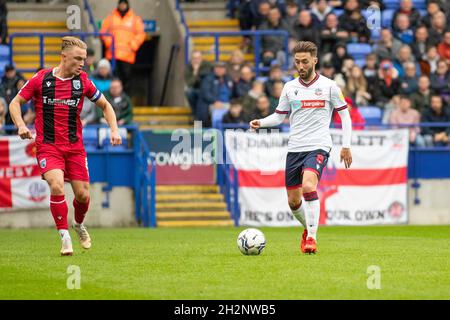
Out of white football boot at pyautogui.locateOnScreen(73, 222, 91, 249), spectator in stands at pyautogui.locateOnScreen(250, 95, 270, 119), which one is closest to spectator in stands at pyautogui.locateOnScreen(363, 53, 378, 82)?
spectator in stands at pyautogui.locateOnScreen(250, 95, 270, 119)

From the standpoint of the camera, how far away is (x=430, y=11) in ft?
93.2

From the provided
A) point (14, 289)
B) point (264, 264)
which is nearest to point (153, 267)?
point (264, 264)

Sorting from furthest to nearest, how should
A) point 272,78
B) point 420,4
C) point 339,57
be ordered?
point 420,4 < point 339,57 < point 272,78

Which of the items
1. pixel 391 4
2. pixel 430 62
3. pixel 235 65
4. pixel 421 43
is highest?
pixel 391 4

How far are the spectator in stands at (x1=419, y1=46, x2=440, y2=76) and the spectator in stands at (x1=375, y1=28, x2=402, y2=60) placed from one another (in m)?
0.68

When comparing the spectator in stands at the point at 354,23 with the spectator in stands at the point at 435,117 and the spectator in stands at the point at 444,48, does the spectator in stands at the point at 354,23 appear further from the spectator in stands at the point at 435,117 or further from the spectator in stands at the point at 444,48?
the spectator in stands at the point at 435,117

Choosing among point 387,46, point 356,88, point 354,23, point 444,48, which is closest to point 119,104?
point 356,88

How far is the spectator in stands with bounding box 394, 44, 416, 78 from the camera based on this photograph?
26.7m

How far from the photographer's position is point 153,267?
1236 centimetres

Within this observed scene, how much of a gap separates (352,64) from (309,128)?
1175 centimetres

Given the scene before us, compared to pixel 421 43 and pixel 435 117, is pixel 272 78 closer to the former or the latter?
pixel 435 117

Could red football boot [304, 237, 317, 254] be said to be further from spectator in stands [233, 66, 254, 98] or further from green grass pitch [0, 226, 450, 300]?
spectator in stands [233, 66, 254, 98]

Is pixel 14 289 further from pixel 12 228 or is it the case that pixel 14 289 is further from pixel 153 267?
pixel 12 228

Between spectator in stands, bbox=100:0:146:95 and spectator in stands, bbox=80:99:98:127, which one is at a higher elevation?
spectator in stands, bbox=100:0:146:95
